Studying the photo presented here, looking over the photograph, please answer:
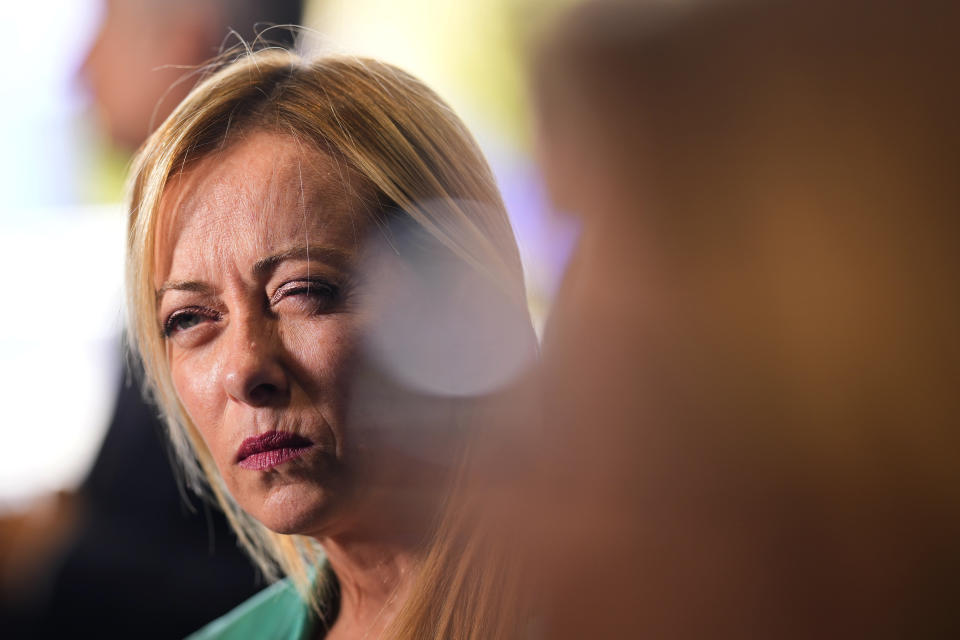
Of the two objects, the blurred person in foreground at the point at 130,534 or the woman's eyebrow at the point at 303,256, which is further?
the blurred person in foreground at the point at 130,534

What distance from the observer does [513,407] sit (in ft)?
1.95

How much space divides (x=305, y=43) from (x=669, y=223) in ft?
1.76

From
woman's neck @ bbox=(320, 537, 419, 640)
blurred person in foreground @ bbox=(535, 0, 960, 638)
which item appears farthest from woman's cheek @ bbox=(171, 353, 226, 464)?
blurred person in foreground @ bbox=(535, 0, 960, 638)

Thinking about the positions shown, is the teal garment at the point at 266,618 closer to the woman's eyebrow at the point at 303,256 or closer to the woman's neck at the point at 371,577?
the woman's neck at the point at 371,577

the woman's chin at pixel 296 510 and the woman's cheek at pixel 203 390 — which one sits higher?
the woman's cheek at pixel 203 390

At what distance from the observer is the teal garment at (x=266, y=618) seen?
30.0 inches

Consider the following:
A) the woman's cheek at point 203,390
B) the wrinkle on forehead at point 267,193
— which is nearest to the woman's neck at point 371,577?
the woman's cheek at point 203,390

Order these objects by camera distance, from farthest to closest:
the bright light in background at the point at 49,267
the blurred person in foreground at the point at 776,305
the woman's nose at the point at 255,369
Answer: the bright light in background at the point at 49,267, the woman's nose at the point at 255,369, the blurred person in foreground at the point at 776,305

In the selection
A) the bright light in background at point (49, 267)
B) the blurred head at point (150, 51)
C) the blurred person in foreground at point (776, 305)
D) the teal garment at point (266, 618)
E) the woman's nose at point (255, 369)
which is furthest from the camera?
the bright light in background at point (49, 267)

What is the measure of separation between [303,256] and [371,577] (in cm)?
26

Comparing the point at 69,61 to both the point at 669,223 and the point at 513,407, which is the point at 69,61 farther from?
the point at 669,223

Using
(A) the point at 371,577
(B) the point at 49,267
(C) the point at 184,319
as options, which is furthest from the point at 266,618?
(B) the point at 49,267

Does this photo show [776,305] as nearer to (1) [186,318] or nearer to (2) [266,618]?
(1) [186,318]

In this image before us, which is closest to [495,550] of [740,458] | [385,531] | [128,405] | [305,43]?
[385,531]
